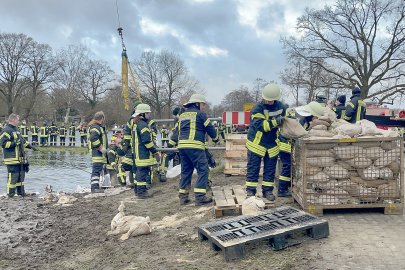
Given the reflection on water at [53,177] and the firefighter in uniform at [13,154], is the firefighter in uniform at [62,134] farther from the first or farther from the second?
the firefighter in uniform at [13,154]

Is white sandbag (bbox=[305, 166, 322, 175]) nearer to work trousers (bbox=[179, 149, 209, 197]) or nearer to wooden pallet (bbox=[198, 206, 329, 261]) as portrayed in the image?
wooden pallet (bbox=[198, 206, 329, 261])

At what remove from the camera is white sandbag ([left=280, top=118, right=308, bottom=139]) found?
19.1 ft

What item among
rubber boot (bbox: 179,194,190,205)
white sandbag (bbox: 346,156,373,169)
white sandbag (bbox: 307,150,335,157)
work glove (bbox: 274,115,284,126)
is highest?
work glove (bbox: 274,115,284,126)

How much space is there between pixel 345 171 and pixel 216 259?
215 centimetres

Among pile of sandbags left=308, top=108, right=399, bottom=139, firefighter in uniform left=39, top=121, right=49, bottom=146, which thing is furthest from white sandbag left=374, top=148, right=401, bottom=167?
firefighter in uniform left=39, top=121, right=49, bottom=146

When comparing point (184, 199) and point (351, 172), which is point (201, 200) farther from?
point (351, 172)

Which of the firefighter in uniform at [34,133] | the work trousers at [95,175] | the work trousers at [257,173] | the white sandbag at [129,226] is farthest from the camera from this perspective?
the firefighter in uniform at [34,133]

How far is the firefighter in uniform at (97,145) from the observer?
9.66 meters

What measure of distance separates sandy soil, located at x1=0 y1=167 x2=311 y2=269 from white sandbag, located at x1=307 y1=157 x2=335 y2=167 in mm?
1315

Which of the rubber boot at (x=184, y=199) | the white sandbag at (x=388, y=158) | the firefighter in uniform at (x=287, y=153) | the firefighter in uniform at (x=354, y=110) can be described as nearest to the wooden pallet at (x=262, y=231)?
the white sandbag at (x=388, y=158)

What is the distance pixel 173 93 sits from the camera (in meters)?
57.3

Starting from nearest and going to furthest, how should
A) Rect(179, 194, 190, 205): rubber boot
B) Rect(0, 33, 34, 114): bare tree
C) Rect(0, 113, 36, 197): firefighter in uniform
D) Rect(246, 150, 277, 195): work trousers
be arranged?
1. Rect(246, 150, 277, 195): work trousers
2. Rect(179, 194, 190, 205): rubber boot
3. Rect(0, 113, 36, 197): firefighter in uniform
4. Rect(0, 33, 34, 114): bare tree

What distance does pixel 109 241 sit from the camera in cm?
587

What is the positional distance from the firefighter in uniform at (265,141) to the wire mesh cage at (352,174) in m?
0.80
